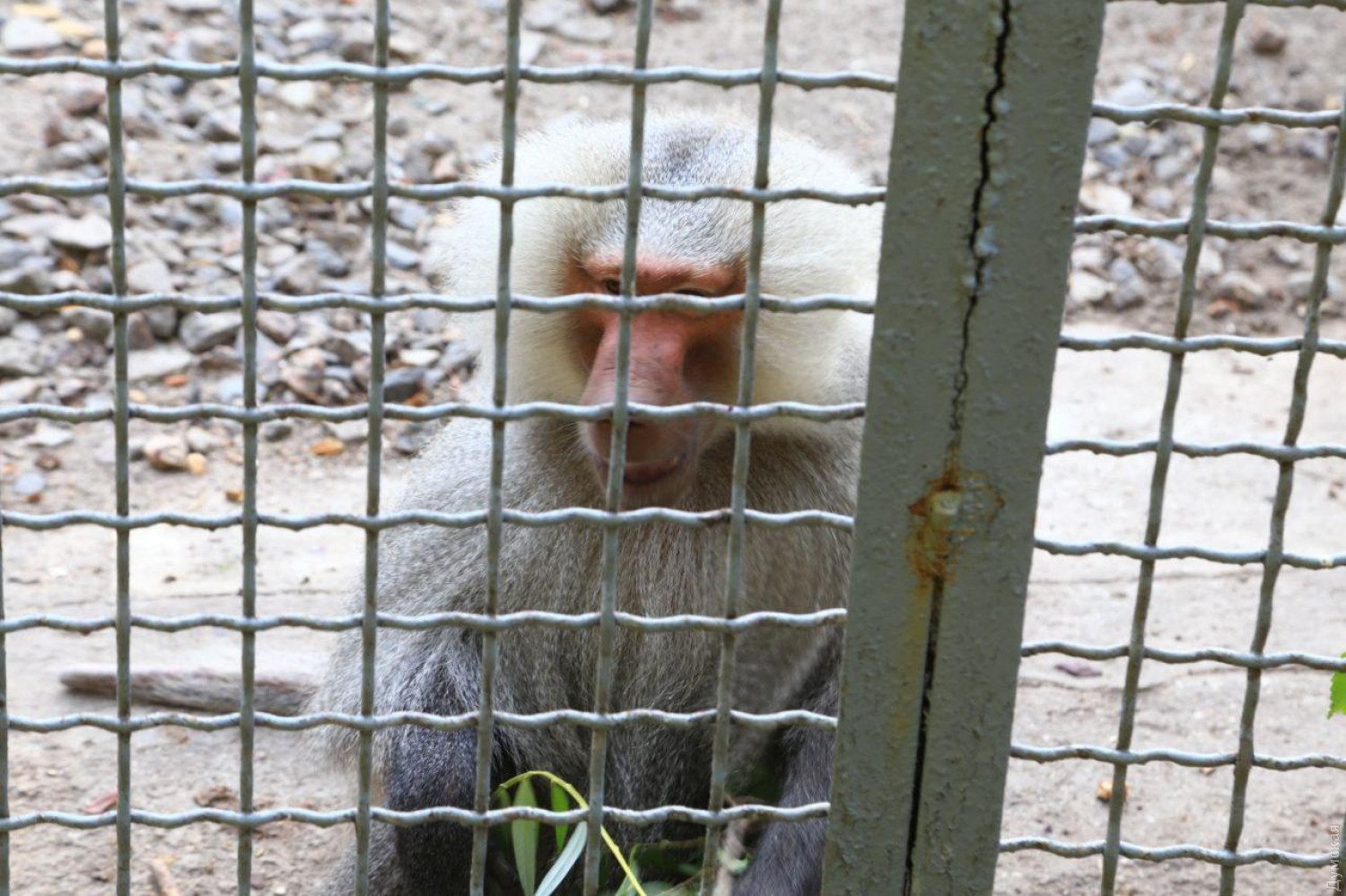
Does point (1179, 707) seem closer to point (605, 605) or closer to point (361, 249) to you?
point (605, 605)

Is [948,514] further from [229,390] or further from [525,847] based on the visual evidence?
[229,390]

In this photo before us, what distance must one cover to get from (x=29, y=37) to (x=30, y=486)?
2184 mm

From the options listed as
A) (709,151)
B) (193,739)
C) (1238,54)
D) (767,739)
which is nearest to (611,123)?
(709,151)

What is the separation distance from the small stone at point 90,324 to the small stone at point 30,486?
640 mm

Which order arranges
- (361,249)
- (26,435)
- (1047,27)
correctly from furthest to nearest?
(361,249)
(26,435)
(1047,27)

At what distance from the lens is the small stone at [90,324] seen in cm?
467

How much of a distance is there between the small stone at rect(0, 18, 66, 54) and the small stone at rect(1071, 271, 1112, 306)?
147 inches

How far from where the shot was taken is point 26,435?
4359 mm

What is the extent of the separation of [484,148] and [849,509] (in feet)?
11.6

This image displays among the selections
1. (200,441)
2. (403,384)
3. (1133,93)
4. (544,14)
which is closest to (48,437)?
(200,441)

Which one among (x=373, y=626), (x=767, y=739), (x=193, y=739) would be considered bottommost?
(x=193, y=739)

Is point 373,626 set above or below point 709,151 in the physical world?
below

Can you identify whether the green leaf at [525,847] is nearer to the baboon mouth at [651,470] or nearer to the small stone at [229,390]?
the baboon mouth at [651,470]

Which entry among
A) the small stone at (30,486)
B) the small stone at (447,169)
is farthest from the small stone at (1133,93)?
the small stone at (30,486)
